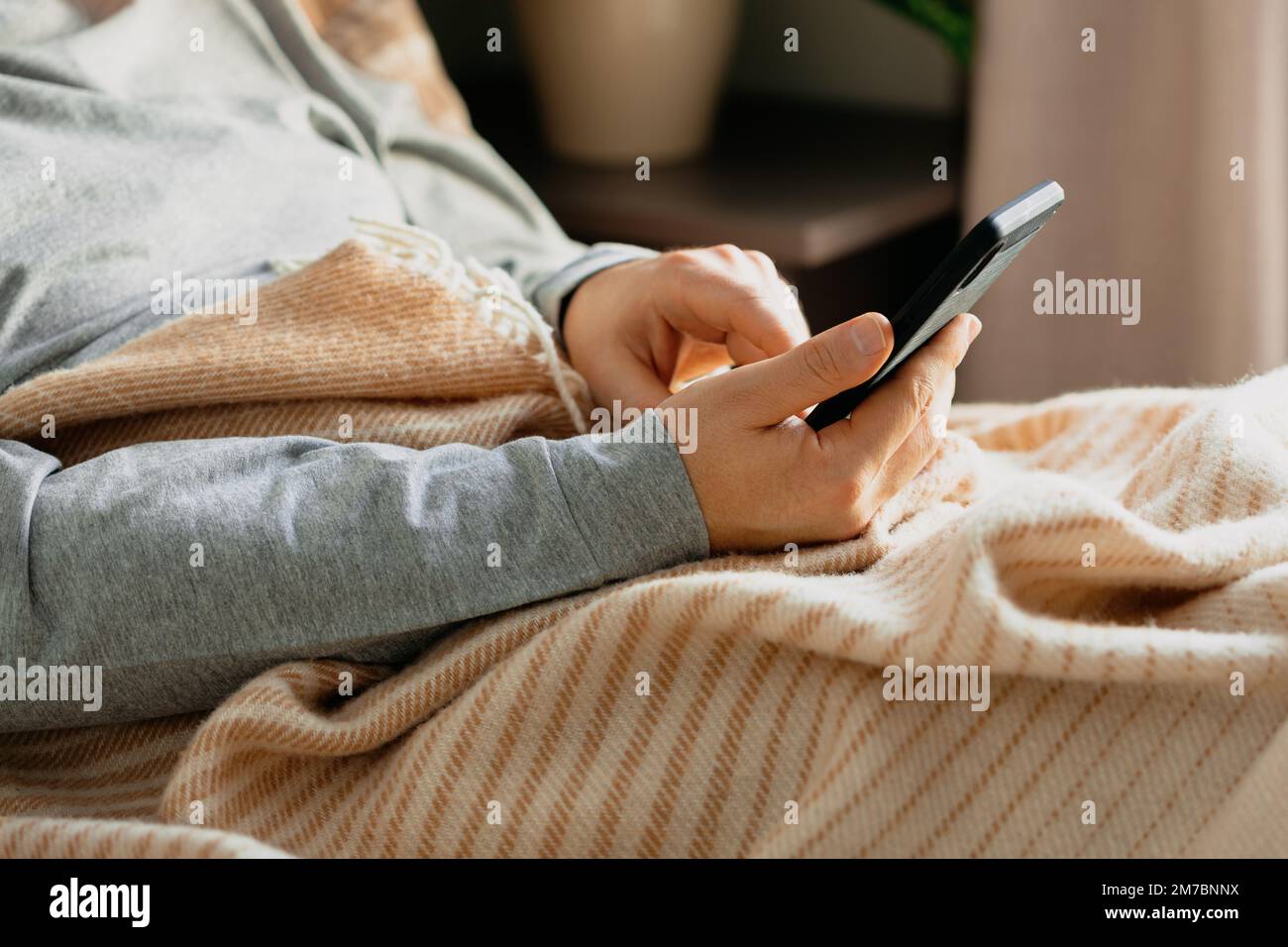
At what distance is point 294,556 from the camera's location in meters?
0.56

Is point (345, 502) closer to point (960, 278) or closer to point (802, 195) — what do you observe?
point (960, 278)

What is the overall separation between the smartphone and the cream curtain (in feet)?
2.58

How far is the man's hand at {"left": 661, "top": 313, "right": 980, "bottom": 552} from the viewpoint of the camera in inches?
22.3

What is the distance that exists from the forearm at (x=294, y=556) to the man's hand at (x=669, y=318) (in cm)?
15

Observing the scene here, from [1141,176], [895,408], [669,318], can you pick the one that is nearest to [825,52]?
[1141,176]

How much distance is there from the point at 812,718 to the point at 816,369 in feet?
0.50

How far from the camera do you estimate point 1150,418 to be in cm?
75

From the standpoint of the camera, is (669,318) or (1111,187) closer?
(669,318)

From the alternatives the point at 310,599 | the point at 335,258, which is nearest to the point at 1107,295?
the point at 335,258

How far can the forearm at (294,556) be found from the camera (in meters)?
0.56
